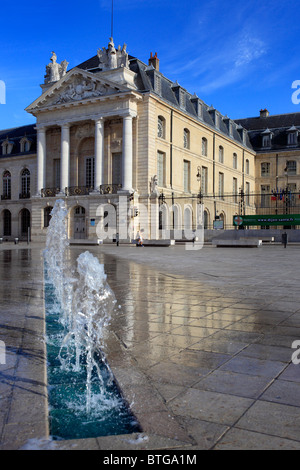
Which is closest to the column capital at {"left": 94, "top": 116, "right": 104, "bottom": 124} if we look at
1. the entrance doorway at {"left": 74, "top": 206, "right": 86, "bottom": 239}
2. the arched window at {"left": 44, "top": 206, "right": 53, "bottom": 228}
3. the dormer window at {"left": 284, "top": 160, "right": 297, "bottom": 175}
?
the entrance doorway at {"left": 74, "top": 206, "right": 86, "bottom": 239}

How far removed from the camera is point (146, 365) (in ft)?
13.3

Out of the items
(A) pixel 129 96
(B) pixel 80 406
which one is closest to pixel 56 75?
(A) pixel 129 96

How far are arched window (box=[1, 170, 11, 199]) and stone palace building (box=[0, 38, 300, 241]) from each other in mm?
115

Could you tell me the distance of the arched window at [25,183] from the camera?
155 feet

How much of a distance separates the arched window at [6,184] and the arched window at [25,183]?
6.75ft

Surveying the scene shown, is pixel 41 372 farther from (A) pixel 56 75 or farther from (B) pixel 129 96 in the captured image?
(A) pixel 56 75

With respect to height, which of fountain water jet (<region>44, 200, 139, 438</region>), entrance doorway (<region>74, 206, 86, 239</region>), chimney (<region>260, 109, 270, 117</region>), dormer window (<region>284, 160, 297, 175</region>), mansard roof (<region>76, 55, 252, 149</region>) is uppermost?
chimney (<region>260, 109, 270, 117</region>)

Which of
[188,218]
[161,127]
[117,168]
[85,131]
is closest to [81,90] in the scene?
[85,131]

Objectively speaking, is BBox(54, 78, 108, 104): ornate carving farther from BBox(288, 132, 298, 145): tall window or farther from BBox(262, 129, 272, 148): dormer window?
BBox(262, 129, 272, 148): dormer window

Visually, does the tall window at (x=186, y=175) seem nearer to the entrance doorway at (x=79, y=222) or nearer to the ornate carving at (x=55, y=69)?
the entrance doorway at (x=79, y=222)

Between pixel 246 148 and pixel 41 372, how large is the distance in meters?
55.8

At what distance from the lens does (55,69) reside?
1660 inches

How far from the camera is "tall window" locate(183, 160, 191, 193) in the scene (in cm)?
4322

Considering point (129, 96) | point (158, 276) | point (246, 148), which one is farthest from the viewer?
point (246, 148)
